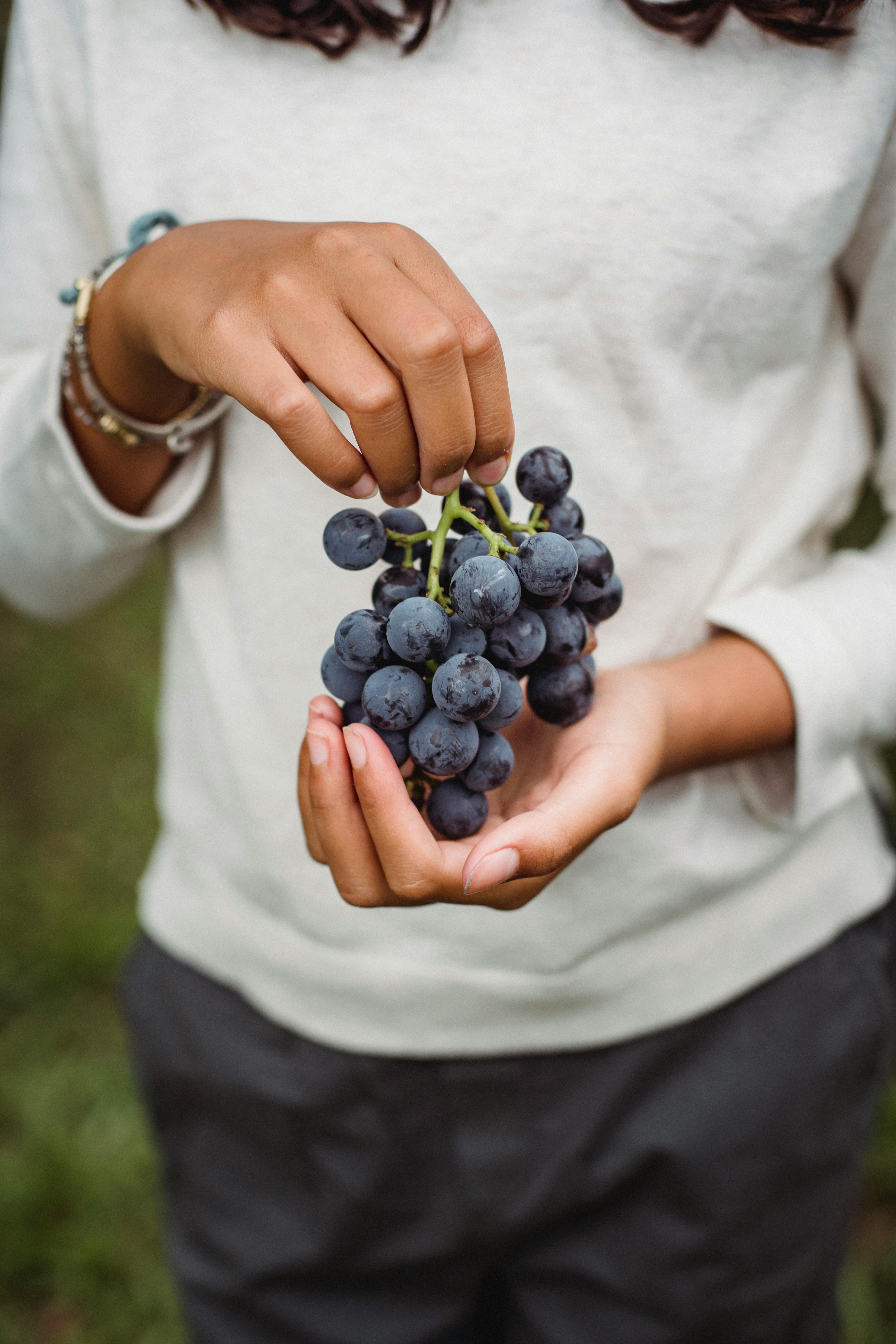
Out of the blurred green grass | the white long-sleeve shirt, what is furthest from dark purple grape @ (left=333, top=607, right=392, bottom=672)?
the blurred green grass

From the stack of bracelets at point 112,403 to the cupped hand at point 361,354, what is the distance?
25cm

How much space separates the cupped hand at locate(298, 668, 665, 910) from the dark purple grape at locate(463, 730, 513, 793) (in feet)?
0.13

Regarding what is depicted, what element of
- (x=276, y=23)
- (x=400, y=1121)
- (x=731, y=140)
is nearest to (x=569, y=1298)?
(x=400, y=1121)

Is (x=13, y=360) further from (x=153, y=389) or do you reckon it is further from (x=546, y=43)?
(x=546, y=43)

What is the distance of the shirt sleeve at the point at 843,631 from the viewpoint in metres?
1.08

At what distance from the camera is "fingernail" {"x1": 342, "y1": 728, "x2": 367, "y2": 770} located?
76 cm

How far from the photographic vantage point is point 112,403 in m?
1.02

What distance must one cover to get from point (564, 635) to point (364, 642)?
18 centimetres

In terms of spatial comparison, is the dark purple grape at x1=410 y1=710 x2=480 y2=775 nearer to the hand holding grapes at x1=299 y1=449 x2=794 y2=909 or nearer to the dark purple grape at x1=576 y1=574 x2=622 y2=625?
the hand holding grapes at x1=299 y1=449 x2=794 y2=909

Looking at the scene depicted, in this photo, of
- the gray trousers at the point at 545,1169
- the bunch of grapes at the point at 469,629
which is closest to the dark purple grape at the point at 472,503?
the bunch of grapes at the point at 469,629

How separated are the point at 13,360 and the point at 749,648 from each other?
3.12 ft

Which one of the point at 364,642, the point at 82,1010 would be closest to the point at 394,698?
the point at 364,642

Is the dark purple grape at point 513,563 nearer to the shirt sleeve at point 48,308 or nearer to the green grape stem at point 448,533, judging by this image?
the green grape stem at point 448,533

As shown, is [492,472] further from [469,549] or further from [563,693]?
[563,693]
